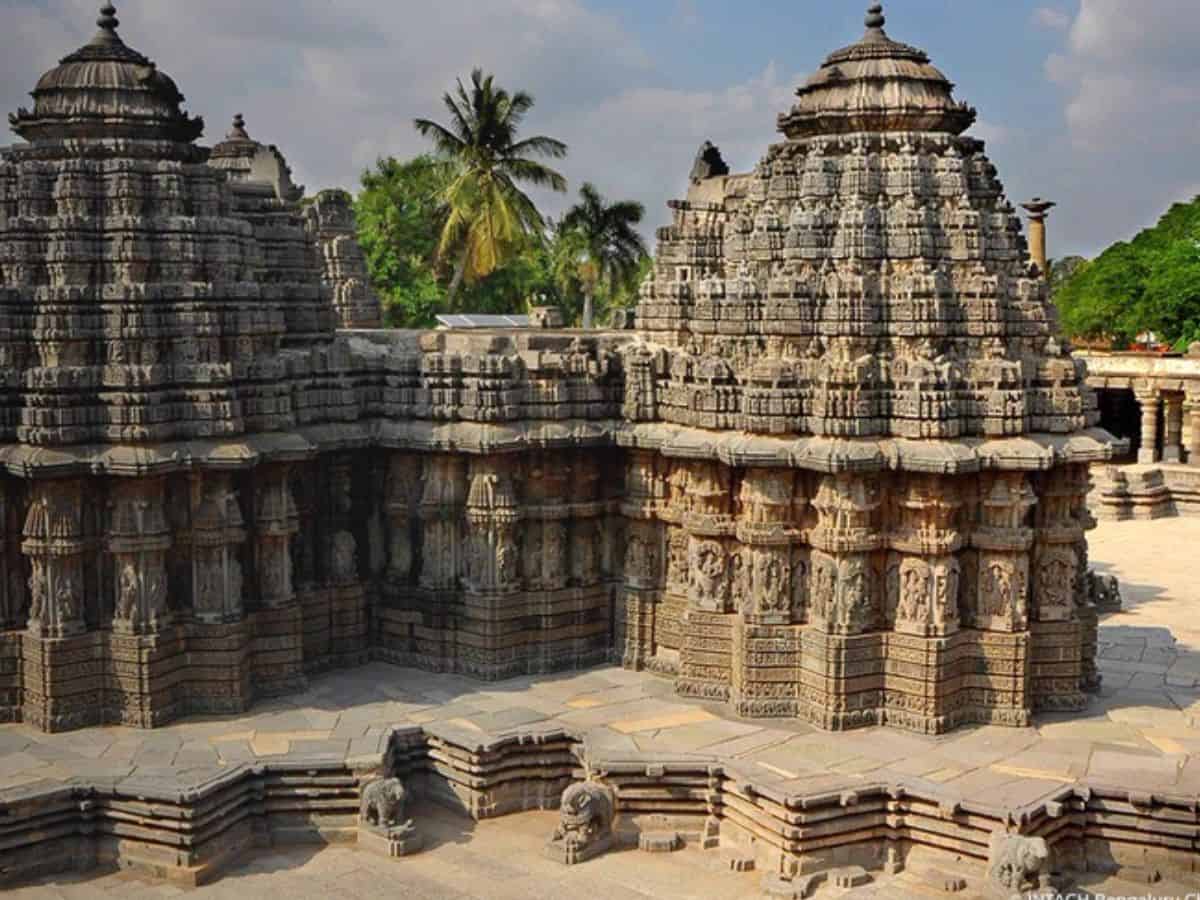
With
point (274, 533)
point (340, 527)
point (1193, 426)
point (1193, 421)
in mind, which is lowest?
point (340, 527)

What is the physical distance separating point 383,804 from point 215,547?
3.10 meters

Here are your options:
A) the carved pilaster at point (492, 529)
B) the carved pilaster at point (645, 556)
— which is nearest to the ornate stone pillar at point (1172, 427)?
the carved pilaster at point (645, 556)

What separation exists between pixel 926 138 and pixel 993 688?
5266 mm

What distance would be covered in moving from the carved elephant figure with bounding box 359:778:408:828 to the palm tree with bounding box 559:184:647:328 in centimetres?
2243

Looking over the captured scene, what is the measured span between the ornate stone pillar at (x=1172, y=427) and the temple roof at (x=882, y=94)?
872 inches

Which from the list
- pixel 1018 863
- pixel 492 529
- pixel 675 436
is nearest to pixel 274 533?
pixel 492 529

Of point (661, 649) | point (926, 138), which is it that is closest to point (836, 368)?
point (926, 138)

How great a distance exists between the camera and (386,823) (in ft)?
38.1

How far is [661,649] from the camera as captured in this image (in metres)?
14.7

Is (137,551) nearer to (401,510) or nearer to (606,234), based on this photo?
(401,510)

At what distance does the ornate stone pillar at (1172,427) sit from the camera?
3356cm

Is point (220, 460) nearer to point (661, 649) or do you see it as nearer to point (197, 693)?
point (197, 693)

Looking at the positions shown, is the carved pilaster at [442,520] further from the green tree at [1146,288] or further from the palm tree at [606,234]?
the green tree at [1146,288]

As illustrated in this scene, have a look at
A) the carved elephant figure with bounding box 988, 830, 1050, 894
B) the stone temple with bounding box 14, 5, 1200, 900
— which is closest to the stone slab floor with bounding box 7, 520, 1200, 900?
the stone temple with bounding box 14, 5, 1200, 900
